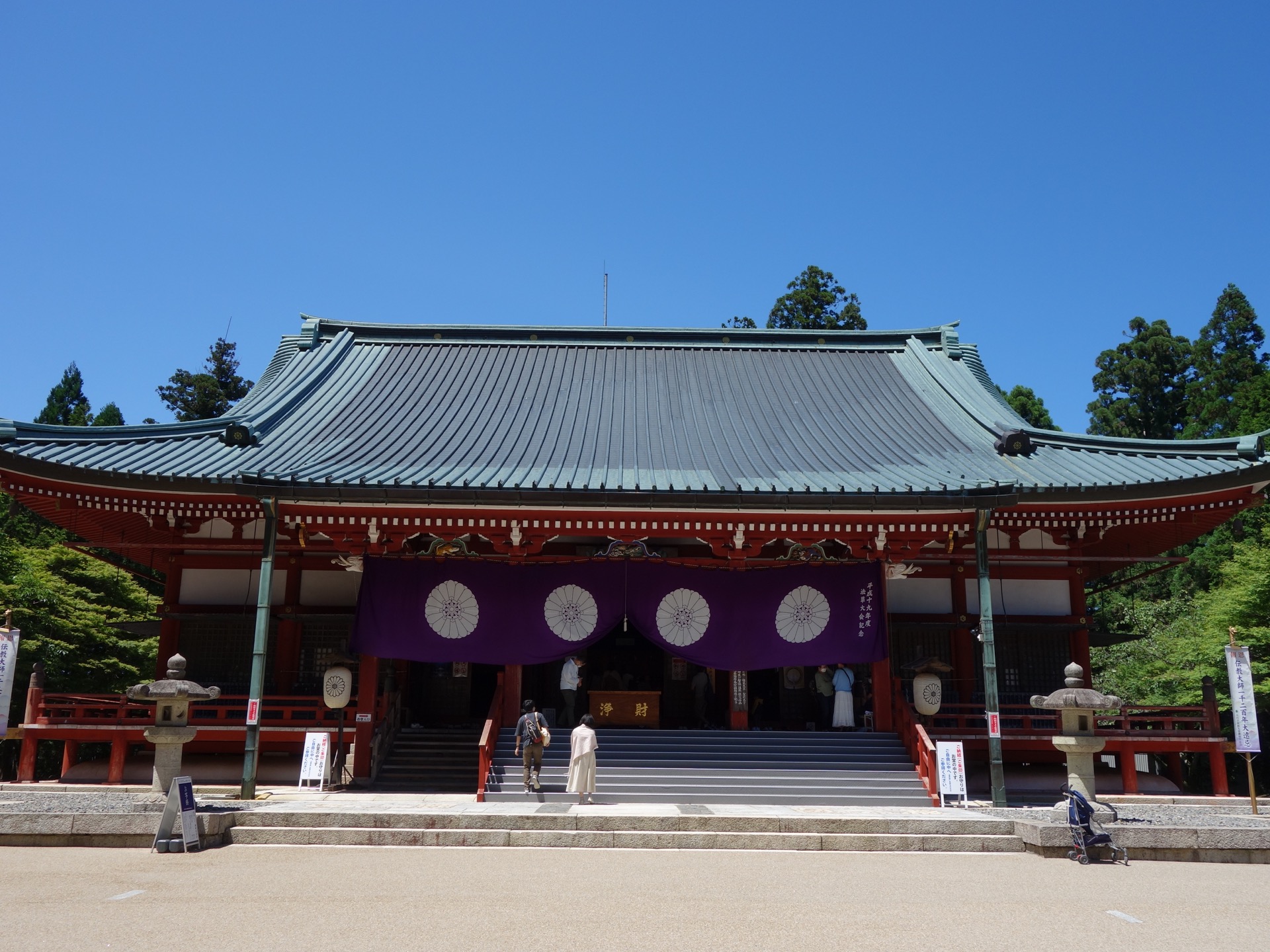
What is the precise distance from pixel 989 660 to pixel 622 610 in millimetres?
5303

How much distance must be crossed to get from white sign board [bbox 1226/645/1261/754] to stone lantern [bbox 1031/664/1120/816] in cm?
293

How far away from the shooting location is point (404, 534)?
47.5 ft

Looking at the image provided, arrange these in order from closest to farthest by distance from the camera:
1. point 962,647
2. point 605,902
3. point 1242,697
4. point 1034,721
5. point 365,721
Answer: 1. point 605,902
2. point 1242,697
3. point 365,721
4. point 1034,721
5. point 962,647

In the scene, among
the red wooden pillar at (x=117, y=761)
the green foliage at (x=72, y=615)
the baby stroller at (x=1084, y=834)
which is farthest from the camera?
the green foliage at (x=72, y=615)

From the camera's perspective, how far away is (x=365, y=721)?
14.4 metres

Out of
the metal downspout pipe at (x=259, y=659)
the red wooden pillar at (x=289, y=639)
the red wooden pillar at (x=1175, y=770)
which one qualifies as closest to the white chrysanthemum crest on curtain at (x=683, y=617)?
the metal downspout pipe at (x=259, y=659)

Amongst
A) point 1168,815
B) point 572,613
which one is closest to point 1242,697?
point 1168,815

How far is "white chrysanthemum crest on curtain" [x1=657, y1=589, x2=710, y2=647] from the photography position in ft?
48.9

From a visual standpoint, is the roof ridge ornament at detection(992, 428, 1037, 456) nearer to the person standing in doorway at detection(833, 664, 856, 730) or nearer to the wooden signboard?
the person standing in doorway at detection(833, 664, 856, 730)

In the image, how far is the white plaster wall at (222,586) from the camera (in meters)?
16.3

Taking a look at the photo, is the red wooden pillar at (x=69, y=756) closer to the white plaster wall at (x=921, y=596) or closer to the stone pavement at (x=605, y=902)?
the stone pavement at (x=605, y=902)

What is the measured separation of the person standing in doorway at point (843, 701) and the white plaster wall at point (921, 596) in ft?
5.60

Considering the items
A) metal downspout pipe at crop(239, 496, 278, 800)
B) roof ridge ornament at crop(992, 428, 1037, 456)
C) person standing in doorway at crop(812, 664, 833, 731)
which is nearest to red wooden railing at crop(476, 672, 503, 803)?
metal downspout pipe at crop(239, 496, 278, 800)

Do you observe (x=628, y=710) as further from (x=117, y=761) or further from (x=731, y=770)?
(x=117, y=761)
